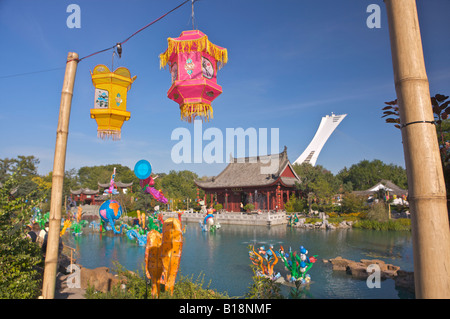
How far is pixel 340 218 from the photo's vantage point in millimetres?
19578

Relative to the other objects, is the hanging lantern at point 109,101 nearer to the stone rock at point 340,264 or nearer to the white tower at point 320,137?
the stone rock at point 340,264

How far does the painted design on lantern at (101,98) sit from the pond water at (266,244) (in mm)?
4002

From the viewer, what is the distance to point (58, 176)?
2424 mm

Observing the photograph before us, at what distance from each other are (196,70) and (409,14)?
2094 mm

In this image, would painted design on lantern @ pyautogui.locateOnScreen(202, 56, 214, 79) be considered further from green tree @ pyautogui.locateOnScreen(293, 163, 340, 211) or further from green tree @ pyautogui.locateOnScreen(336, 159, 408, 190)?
green tree @ pyautogui.locateOnScreen(336, 159, 408, 190)

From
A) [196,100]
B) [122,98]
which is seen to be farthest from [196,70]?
[122,98]

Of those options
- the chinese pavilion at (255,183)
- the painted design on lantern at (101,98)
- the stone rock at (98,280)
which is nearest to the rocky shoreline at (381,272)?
Answer: the stone rock at (98,280)

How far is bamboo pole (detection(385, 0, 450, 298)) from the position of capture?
1.12m

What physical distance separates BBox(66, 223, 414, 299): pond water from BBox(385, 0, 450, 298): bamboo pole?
16.2ft

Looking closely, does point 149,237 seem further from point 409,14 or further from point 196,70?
point 409,14

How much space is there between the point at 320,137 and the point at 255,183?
46432mm

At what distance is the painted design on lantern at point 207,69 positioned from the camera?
3.01m

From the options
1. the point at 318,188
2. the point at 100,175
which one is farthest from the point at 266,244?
the point at 100,175

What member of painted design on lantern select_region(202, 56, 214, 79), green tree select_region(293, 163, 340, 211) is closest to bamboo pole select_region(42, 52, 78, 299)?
painted design on lantern select_region(202, 56, 214, 79)
